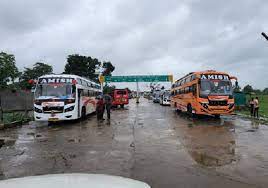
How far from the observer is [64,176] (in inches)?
133

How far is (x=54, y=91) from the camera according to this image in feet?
61.8

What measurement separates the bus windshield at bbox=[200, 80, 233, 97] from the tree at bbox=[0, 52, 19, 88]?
4155 cm

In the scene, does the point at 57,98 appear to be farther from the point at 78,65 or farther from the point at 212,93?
the point at 78,65

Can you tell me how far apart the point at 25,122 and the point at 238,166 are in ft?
50.7

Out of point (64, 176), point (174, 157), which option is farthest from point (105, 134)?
point (64, 176)

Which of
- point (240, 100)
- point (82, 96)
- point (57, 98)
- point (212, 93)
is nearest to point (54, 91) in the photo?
point (57, 98)

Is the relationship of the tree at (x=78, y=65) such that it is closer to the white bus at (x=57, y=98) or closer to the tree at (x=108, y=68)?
the tree at (x=108, y=68)

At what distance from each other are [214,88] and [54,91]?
9.99m

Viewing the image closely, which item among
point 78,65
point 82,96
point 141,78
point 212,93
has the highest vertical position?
point 78,65

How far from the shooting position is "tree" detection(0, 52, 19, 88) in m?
54.8

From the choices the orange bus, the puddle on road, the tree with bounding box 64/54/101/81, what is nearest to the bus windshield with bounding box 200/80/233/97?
the orange bus

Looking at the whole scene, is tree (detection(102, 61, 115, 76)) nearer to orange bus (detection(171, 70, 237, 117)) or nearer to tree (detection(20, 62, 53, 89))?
tree (detection(20, 62, 53, 89))

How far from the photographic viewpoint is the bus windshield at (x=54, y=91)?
61.2 feet

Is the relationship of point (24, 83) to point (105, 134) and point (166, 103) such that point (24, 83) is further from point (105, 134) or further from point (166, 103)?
point (105, 134)
